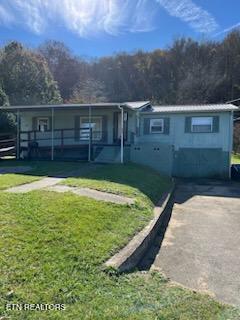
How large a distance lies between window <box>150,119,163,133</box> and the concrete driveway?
7096 millimetres

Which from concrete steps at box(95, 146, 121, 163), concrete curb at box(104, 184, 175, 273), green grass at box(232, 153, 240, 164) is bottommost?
concrete curb at box(104, 184, 175, 273)

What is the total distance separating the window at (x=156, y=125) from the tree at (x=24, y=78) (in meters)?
16.3

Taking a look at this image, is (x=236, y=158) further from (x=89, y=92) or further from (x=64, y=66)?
(x=64, y=66)

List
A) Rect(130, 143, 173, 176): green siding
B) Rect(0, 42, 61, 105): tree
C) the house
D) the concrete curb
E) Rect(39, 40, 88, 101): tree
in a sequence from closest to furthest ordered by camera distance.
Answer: the concrete curb
the house
Rect(130, 143, 173, 176): green siding
Rect(0, 42, 61, 105): tree
Rect(39, 40, 88, 101): tree

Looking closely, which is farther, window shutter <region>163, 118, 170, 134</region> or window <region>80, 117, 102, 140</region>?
window <region>80, 117, 102, 140</region>

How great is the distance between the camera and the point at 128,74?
134 ft

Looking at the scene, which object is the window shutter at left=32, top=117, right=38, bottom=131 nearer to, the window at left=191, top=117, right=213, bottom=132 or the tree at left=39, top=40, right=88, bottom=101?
the window at left=191, top=117, right=213, bottom=132

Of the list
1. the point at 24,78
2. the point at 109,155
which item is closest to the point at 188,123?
the point at 109,155

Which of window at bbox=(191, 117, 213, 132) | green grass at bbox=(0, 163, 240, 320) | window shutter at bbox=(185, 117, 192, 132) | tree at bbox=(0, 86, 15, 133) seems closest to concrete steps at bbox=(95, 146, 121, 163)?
window shutter at bbox=(185, 117, 192, 132)

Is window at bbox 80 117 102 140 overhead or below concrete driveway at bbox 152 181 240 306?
overhead

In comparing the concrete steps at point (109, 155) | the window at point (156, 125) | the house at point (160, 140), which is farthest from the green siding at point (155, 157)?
the window at point (156, 125)

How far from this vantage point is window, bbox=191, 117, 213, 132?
1698 centimetres

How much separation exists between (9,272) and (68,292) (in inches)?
29.0

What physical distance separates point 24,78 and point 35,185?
2462 cm
